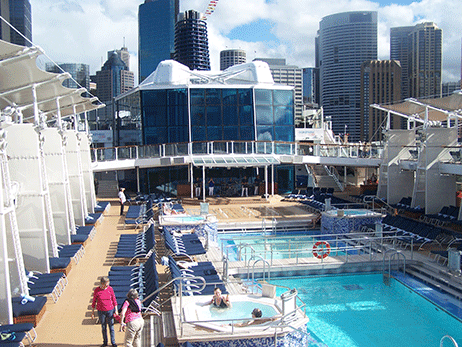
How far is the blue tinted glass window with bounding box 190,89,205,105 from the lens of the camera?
2792 cm

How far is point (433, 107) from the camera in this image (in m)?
19.4

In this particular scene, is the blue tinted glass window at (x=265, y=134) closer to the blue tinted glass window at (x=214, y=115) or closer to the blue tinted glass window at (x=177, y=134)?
the blue tinted glass window at (x=214, y=115)

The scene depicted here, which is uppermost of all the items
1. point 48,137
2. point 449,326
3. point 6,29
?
point 6,29

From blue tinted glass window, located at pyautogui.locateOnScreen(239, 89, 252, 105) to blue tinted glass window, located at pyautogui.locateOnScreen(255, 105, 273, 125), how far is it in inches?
25.3

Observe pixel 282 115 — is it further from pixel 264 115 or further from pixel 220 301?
pixel 220 301

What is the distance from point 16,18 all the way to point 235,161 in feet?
508

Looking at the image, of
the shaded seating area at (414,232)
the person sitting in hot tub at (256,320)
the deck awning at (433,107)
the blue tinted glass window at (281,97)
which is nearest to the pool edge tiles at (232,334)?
the person sitting in hot tub at (256,320)

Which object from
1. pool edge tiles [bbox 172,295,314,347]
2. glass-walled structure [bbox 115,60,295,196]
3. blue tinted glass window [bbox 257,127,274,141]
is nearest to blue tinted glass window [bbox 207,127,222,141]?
glass-walled structure [bbox 115,60,295,196]

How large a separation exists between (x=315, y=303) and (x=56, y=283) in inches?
237

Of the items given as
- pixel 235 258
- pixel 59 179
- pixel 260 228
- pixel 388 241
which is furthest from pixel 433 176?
pixel 59 179

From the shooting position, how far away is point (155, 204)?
21.9m

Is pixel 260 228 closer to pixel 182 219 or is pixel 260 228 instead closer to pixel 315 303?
pixel 182 219

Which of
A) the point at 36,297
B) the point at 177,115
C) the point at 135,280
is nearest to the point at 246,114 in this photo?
the point at 177,115

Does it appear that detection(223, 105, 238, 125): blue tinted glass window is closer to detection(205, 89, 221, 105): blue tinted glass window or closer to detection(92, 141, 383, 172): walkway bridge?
detection(205, 89, 221, 105): blue tinted glass window
